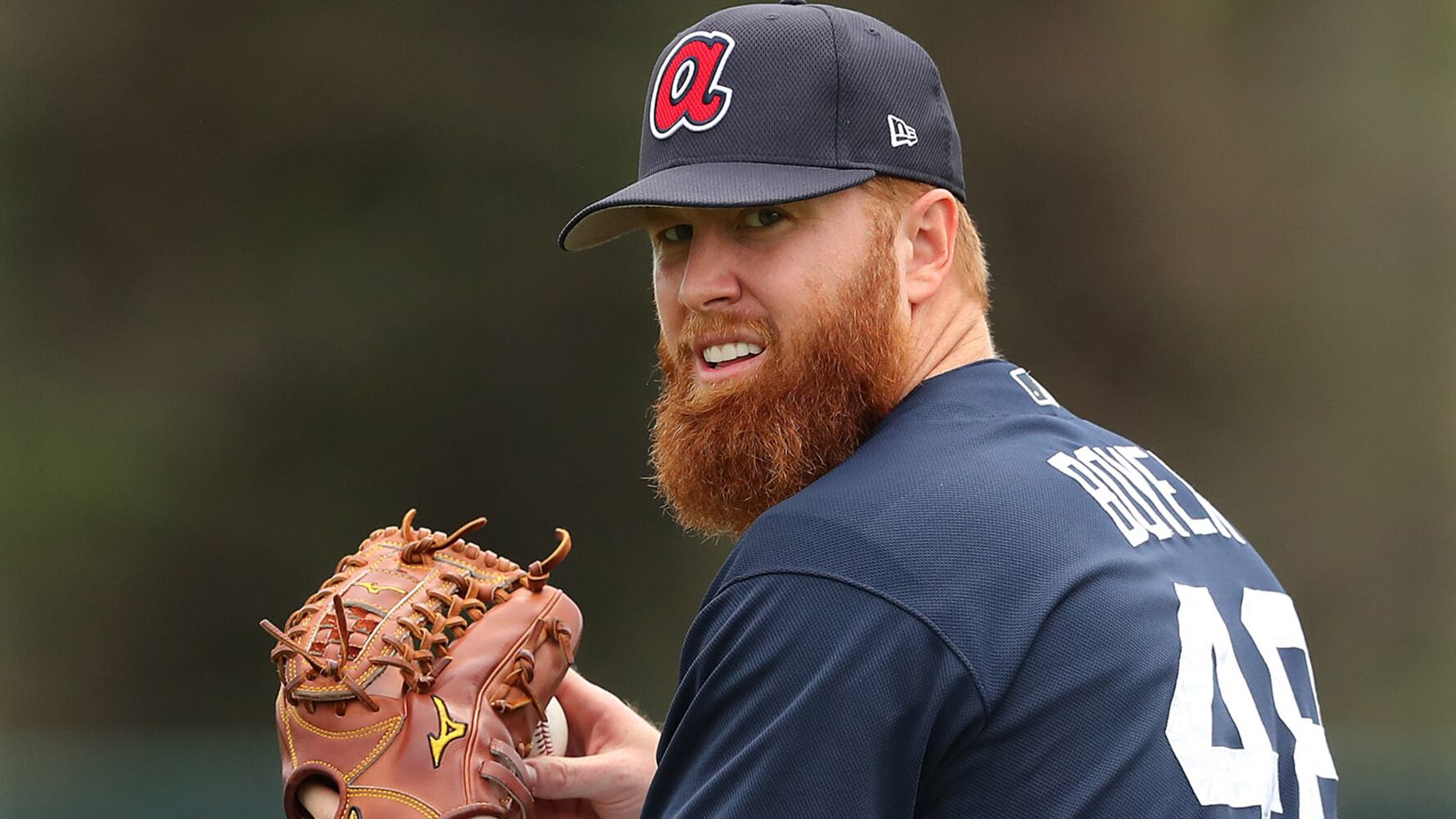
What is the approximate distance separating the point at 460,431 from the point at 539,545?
0.48m

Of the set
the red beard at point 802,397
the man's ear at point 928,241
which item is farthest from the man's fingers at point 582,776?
the man's ear at point 928,241

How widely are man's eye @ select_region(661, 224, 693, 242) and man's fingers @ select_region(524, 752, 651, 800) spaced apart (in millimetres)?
479

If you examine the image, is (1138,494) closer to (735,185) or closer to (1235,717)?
(1235,717)

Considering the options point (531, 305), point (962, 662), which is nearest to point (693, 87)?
point (962, 662)

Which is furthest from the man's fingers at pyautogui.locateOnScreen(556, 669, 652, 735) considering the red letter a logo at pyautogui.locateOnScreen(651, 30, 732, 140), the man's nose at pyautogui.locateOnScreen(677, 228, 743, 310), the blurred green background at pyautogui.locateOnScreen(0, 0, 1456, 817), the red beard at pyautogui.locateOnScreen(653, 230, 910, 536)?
the blurred green background at pyautogui.locateOnScreen(0, 0, 1456, 817)

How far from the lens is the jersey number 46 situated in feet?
3.62

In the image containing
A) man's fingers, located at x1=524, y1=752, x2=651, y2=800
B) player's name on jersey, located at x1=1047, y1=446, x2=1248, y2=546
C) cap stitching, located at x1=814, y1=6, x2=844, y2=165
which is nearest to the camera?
player's name on jersey, located at x1=1047, y1=446, x2=1248, y2=546

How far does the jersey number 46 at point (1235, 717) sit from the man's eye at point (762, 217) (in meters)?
0.42

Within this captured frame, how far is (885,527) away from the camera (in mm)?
1074

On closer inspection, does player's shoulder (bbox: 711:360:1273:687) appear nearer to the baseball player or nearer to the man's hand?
the baseball player

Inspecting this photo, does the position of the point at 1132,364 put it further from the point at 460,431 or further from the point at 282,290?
the point at 282,290

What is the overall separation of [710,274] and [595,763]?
1.58 ft

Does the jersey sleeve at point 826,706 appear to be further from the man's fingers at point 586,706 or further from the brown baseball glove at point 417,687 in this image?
the man's fingers at point 586,706

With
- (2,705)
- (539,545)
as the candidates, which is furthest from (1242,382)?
(2,705)
